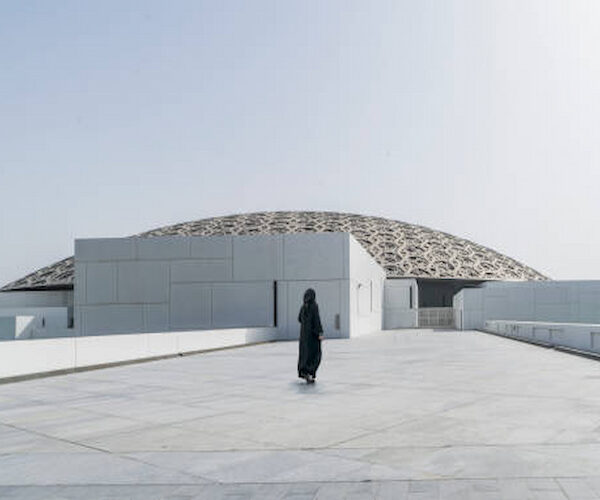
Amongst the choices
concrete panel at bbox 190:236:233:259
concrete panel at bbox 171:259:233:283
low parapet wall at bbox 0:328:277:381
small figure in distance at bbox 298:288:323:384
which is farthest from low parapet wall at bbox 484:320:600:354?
concrete panel at bbox 190:236:233:259

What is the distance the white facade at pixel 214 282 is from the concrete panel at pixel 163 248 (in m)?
0.04

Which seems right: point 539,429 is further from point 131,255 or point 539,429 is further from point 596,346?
point 131,255

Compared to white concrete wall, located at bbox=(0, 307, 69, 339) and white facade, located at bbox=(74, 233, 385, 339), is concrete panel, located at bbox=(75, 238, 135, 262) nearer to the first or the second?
white facade, located at bbox=(74, 233, 385, 339)

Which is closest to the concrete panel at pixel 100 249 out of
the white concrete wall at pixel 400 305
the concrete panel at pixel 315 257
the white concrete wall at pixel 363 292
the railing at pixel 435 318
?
the concrete panel at pixel 315 257

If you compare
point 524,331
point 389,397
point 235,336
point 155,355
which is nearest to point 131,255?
point 235,336

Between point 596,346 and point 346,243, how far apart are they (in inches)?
463

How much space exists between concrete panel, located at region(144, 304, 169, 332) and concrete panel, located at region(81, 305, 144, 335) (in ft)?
0.86

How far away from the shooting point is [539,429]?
633 cm

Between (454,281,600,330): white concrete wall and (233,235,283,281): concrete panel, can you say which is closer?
(233,235,283,281): concrete panel

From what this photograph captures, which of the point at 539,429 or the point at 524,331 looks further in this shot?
the point at 524,331

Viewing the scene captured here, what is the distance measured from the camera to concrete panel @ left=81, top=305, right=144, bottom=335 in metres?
27.3

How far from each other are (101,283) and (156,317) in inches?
106

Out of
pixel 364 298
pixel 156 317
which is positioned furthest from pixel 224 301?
pixel 364 298

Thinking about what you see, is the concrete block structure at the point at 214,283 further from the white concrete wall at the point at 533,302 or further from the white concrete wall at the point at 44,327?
the white concrete wall at the point at 533,302
